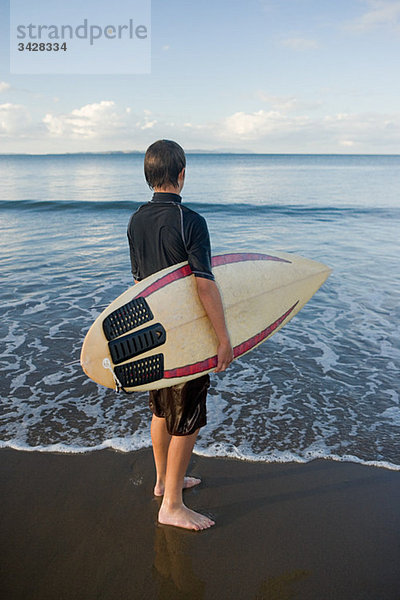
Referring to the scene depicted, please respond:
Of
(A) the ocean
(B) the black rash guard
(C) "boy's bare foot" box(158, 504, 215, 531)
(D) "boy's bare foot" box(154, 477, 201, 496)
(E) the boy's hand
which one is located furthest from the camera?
(A) the ocean

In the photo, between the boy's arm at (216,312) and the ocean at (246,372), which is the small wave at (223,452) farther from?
the boy's arm at (216,312)

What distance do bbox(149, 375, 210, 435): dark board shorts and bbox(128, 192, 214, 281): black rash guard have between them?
63 cm

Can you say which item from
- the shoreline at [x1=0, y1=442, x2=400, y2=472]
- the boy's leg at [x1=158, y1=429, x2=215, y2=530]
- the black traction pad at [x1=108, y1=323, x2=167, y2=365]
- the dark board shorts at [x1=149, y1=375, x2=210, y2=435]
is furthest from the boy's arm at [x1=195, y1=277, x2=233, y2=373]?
the shoreline at [x1=0, y1=442, x2=400, y2=472]

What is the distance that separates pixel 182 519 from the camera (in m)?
2.62

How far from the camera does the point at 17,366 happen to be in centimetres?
479

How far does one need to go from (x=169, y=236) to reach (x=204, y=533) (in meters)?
1.67

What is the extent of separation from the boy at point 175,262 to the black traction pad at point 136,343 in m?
0.26

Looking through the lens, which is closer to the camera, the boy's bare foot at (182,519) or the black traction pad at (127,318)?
the black traction pad at (127,318)

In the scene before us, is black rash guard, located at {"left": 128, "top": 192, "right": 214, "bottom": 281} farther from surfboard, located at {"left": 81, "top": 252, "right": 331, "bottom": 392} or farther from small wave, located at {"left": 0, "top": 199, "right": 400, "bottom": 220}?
small wave, located at {"left": 0, "top": 199, "right": 400, "bottom": 220}

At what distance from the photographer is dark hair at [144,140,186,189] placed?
2273mm

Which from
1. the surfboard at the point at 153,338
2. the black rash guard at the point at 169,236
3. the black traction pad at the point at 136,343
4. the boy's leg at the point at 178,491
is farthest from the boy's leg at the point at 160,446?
the black rash guard at the point at 169,236

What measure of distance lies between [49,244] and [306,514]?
34.1 ft

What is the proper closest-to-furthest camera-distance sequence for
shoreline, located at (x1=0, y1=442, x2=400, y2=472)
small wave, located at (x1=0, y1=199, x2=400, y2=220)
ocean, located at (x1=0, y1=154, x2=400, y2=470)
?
shoreline, located at (x1=0, y1=442, x2=400, y2=472)
ocean, located at (x1=0, y1=154, x2=400, y2=470)
small wave, located at (x1=0, y1=199, x2=400, y2=220)

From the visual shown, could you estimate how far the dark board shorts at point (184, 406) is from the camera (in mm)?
2459
